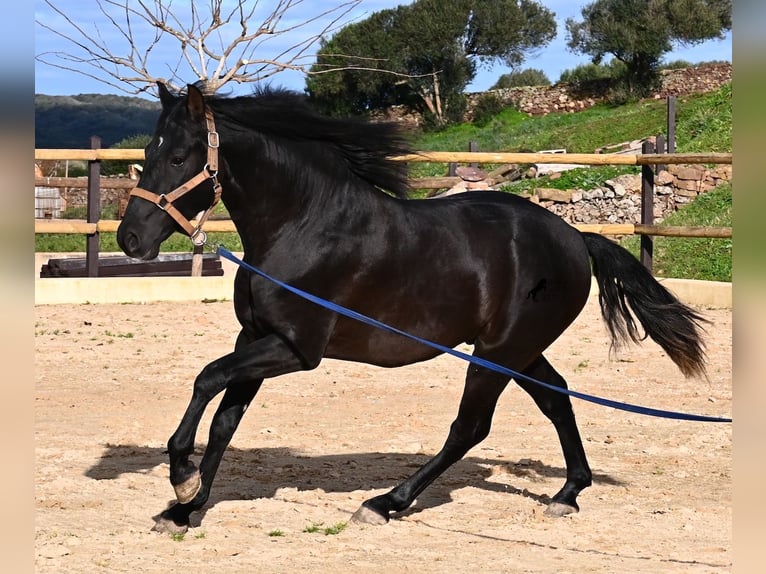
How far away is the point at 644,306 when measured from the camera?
5520 mm

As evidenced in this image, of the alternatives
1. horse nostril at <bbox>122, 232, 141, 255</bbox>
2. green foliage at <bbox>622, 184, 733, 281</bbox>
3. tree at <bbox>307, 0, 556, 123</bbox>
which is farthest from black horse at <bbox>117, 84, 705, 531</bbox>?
tree at <bbox>307, 0, 556, 123</bbox>

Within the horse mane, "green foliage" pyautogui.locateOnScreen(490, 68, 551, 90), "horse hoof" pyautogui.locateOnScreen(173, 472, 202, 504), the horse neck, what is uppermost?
"green foliage" pyautogui.locateOnScreen(490, 68, 551, 90)

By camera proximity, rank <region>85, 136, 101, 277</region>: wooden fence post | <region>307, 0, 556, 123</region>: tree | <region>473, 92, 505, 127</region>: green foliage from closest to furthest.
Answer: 1. <region>85, 136, 101, 277</region>: wooden fence post
2. <region>473, 92, 505, 127</region>: green foliage
3. <region>307, 0, 556, 123</region>: tree

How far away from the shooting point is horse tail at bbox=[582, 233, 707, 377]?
17.9ft

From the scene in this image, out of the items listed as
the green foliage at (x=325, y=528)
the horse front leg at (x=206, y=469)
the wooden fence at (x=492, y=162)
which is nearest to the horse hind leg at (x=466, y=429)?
the green foliage at (x=325, y=528)

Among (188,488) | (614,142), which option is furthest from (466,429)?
(614,142)

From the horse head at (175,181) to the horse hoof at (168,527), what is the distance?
114 cm

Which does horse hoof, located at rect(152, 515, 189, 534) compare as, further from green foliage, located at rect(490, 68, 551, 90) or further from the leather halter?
green foliage, located at rect(490, 68, 551, 90)

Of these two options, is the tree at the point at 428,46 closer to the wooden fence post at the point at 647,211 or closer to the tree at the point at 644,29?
the tree at the point at 644,29

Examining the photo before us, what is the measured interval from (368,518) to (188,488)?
846 mm

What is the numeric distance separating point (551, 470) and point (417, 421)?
1.32m

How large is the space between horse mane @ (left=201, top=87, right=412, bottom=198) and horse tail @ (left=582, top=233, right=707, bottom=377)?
4.00 ft

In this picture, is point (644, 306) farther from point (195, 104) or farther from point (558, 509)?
point (195, 104)

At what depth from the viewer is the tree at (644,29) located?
138 ft
